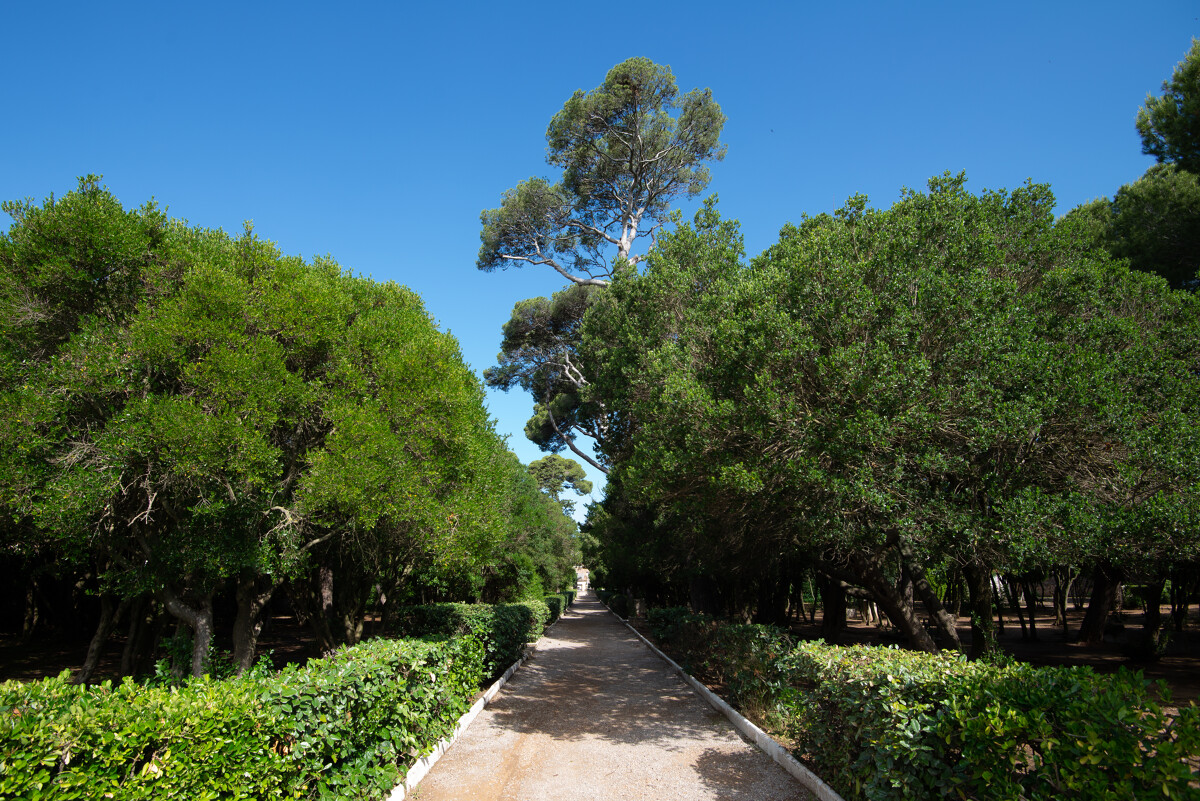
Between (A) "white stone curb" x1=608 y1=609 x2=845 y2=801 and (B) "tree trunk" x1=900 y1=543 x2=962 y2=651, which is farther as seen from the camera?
(B) "tree trunk" x1=900 y1=543 x2=962 y2=651

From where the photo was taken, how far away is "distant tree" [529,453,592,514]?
61.7 m

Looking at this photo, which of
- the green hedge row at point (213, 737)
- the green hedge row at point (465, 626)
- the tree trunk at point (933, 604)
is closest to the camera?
the green hedge row at point (213, 737)

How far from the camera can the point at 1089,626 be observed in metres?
18.3

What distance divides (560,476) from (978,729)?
59.2m

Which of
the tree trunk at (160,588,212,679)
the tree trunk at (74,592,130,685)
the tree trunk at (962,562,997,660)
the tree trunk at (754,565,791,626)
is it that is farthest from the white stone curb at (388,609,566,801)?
the tree trunk at (754,565,791,626)

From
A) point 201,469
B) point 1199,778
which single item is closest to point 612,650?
point 201,469

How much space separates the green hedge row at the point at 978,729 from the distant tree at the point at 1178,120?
13.3 meters

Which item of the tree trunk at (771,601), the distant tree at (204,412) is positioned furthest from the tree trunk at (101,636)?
the tree trunk at (771,601)

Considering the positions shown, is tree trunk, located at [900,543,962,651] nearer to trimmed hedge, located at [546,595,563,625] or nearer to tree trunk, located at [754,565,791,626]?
tree trunk, located at [754,565,791,626]

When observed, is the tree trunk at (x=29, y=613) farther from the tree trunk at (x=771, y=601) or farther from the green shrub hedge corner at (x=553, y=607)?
the tree trunk at (x=771, y=601)

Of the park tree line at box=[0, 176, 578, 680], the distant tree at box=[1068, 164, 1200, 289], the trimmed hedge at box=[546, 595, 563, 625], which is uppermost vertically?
the distant tree at box=[1068, 164, 1200, 289]

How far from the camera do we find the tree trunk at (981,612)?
1017cm

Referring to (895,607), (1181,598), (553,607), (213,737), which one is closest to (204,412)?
(213,737)

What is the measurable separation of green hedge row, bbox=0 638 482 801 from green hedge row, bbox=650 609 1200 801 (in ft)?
13.6
